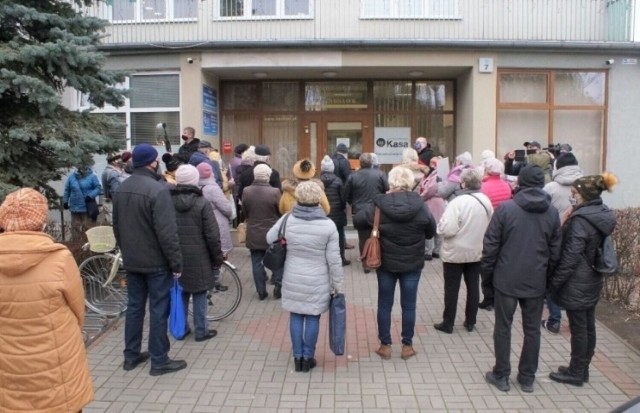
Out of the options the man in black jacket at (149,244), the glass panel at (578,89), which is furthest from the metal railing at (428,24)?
the man in black jacket at (149,244)

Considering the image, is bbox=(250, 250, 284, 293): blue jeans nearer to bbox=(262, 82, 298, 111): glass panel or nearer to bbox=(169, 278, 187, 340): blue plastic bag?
bbox=(169, 278, 187, 340): blue plastic bag

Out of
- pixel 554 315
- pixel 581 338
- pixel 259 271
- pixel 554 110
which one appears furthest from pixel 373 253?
pixel 554 110

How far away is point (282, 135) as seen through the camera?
14.6 meters

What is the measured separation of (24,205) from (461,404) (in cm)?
349

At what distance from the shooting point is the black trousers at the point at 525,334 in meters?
4.93

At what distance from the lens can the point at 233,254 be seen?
10.7m

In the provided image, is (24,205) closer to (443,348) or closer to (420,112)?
(443,348)

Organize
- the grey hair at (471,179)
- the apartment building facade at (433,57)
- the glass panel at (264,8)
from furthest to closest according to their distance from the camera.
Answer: the glass panel at (264,8) < the apartment building facade at (433,57) < the grey hair at (471,179)

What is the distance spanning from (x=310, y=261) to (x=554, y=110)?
33.4ft

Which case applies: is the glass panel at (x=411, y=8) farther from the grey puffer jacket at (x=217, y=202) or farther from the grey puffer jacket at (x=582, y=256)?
the grey puffer jacket at (x=582, y=256)

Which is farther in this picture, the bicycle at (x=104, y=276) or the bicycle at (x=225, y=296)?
the bicycle at (x=104, y=276)

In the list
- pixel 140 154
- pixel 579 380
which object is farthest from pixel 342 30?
pixel 579 380

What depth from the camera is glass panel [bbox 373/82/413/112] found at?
14.5m

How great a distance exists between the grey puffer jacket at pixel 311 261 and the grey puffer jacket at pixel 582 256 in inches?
73.0
